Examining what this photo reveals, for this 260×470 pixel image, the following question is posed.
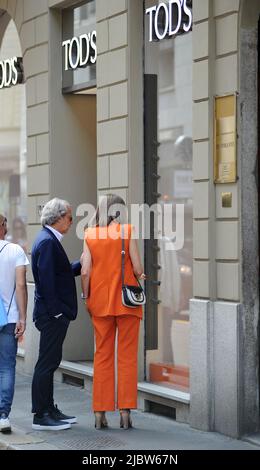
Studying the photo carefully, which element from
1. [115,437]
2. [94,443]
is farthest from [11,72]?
[94,443]

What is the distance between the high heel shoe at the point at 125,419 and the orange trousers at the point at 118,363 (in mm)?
83

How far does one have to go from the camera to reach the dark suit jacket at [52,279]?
9.31 m

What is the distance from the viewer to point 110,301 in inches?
372

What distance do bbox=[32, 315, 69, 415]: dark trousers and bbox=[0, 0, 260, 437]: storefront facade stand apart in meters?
1.18

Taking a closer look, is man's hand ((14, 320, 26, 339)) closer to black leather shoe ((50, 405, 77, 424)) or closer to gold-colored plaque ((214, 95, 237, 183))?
black leather shoe ((50, 405, 77, 424))

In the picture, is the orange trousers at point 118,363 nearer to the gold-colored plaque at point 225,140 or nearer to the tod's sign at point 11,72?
the gold-colored plaque at point 225,140

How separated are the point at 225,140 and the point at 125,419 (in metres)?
2.62

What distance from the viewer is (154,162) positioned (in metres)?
11.2

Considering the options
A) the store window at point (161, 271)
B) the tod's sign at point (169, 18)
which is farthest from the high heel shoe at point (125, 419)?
the tod's sign at point (169, 18)

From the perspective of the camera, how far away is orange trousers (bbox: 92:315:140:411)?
9508 mm

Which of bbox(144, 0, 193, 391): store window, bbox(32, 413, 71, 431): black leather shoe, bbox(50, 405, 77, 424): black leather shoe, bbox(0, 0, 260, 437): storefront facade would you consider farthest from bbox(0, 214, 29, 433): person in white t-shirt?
bbox(144, 0, 193, 391): store window

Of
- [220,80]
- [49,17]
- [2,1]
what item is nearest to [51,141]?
[49,17]

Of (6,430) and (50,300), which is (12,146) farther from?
(6,430)
